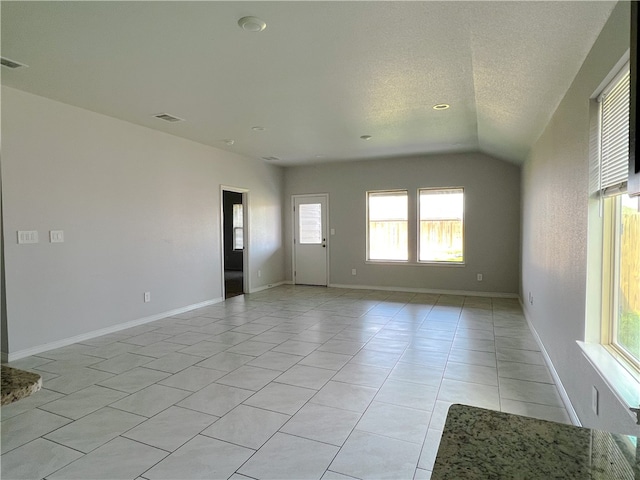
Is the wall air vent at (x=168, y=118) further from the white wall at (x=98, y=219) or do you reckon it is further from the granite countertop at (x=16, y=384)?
the granite countertop at (x=16, y=384)

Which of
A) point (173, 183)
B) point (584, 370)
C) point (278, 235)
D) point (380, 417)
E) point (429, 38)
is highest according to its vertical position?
point (429, 38)

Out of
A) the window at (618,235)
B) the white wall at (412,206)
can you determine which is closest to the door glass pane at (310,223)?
the white wall at (412,206)

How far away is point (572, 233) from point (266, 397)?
2506 mm

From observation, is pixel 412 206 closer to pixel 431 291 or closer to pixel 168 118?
pixel 431 291

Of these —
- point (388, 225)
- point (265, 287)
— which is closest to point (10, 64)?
point (265, 287)

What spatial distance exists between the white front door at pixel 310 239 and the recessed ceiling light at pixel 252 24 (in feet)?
18.1

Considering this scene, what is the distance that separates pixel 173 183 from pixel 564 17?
495cm

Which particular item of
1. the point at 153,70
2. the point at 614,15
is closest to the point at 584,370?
the point at 614,15

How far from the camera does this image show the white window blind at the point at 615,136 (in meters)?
1.72

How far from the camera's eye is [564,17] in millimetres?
1933

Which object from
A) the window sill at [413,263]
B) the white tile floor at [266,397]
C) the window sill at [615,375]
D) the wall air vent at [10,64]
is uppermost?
the wall air vent at [10,64]

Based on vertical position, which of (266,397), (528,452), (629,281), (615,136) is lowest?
(266,397)

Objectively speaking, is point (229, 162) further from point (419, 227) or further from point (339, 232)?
point (419, 227)

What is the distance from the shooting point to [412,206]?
722 centimetres
